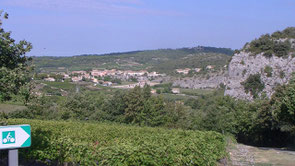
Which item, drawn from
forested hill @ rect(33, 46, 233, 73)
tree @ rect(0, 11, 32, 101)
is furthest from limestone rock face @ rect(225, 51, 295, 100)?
forested hill @ rect(33, 46, 233, 73)

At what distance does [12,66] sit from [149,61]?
479 ft

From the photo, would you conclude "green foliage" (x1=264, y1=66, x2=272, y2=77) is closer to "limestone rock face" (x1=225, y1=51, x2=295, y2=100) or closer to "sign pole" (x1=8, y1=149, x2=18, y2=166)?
"limestone rock face" (x1=225, y1=51, x2=295, y2=100)

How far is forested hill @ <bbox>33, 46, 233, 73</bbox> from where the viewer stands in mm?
122500

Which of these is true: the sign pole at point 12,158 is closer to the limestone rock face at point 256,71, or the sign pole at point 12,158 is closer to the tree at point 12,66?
the tree at point 12,66

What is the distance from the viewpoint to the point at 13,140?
3656 mm

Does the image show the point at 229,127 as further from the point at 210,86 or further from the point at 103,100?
the point at 210,86

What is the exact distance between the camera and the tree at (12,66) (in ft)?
22.9

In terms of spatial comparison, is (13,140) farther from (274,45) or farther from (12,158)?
(274,45)

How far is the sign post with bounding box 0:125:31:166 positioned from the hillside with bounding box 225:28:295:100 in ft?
138

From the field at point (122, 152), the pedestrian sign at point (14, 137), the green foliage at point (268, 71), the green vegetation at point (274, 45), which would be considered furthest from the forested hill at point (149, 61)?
the pedestrian sign at point (14, 137)

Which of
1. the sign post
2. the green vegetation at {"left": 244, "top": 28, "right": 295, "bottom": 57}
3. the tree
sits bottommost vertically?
the sign post

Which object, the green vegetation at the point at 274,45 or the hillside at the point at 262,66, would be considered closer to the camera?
the hillside at the point at 262,66

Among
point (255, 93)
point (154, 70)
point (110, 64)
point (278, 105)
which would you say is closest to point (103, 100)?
point (255, 93)

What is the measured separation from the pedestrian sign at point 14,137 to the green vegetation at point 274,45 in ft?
149
